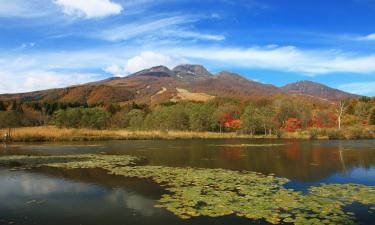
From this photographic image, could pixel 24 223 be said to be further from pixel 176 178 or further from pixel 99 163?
pixel 99 163

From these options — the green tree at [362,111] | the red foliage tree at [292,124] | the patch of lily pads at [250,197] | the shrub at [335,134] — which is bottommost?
the patch of lily pads at [250,197]

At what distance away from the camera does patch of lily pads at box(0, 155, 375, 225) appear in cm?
1107

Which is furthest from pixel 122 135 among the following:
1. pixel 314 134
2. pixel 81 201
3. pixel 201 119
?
pixel 81 201

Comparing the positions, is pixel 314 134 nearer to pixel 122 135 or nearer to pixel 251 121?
pixel 251 121

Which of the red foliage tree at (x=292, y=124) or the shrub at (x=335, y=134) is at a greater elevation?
the red foliage tree at (x=292, y=124)

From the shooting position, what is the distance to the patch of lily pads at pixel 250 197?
1107cm

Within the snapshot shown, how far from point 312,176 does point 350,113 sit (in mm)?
88908

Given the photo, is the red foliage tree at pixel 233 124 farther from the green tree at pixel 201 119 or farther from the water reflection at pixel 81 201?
the water reflection at pixel 81 201

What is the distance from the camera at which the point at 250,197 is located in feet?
44.0

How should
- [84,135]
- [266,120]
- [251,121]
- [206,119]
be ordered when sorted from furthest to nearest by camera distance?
1. [206,119]
2. [266,120]
3. [251,121]
4. [84,135]

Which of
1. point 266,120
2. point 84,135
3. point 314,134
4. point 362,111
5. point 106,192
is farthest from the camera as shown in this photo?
point 362,111

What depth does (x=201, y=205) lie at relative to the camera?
12.3 meters

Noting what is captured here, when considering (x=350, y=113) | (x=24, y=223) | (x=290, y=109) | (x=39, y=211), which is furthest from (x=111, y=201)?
(x=350, y=113)

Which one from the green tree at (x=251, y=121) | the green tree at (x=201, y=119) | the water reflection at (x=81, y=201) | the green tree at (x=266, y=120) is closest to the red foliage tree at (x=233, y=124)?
the green tree at (x=201, y=119)
